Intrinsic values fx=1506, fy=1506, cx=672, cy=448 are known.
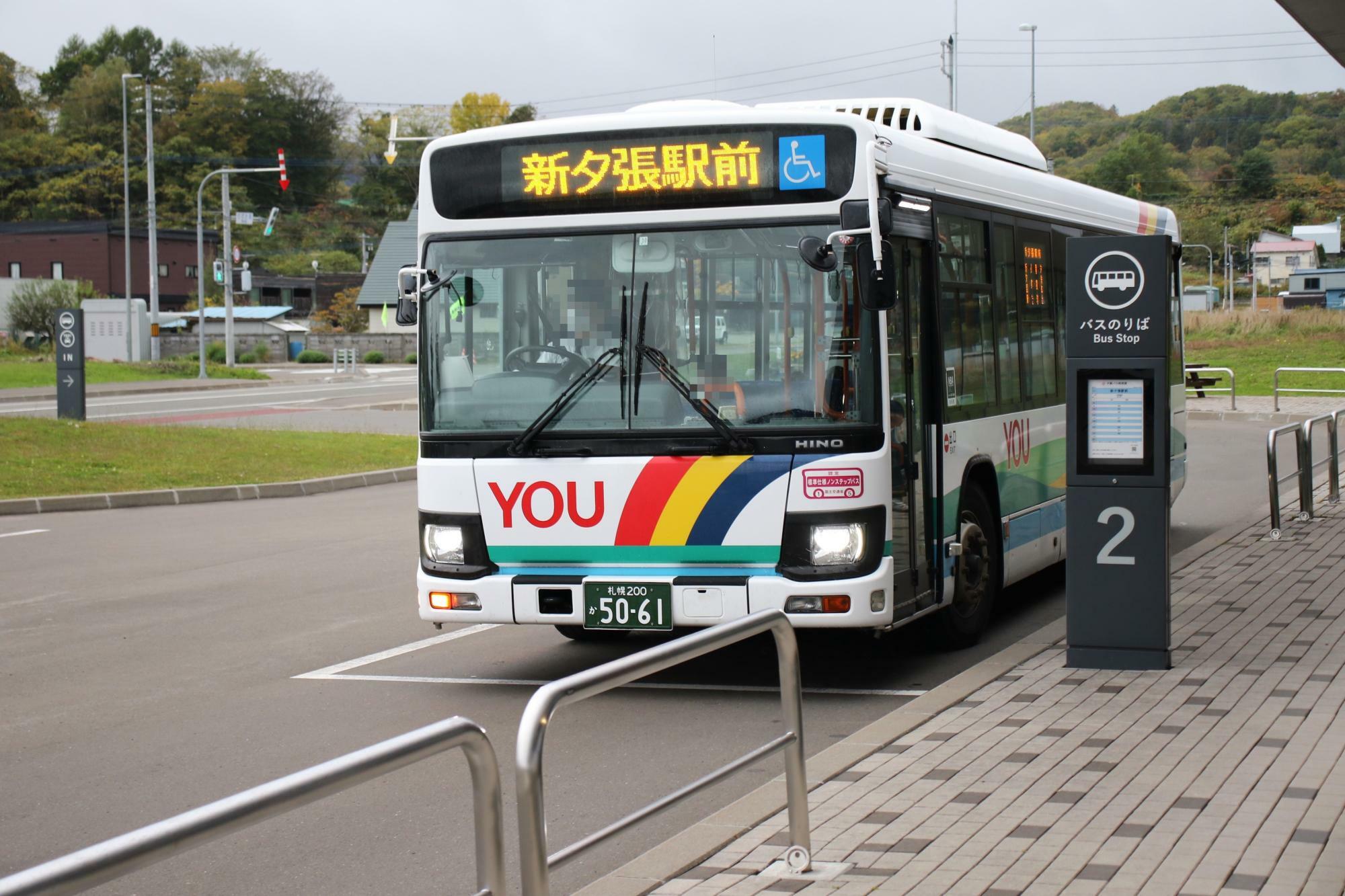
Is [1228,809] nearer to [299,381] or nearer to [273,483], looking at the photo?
[273,483]

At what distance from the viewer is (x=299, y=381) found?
5119cm

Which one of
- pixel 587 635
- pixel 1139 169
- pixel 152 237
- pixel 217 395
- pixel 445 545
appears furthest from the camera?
pixel 1139 169

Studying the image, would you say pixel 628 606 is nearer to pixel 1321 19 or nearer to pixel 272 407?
pixel 1321 19

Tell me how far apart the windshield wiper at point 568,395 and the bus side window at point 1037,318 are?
371 centimetres

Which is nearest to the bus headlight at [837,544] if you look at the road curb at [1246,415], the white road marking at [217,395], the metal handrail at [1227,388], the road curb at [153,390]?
the metal handrail at [1227,388]

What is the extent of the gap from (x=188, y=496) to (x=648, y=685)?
465 inches

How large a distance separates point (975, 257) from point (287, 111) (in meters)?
115

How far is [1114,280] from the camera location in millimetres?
7680

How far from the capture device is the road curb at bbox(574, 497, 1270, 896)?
191 inches

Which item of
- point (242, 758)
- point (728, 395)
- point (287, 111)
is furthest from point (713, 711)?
point (287, 111)

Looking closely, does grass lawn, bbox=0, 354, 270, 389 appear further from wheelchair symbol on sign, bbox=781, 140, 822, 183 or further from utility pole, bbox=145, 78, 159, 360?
wheelchair symbol on sign, bbox=781, 140, 822, 183

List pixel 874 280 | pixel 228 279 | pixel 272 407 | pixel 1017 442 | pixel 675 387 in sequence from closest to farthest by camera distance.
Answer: pixel 874 280
pixel 675 387
pixel 1017 442
pixel 272 407
pixel 228 279

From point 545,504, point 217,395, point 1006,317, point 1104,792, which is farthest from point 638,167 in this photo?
point 217,395

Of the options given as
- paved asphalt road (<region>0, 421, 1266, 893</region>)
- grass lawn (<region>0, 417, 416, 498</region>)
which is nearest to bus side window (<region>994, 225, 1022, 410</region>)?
paved asphalt road (<region>0, 421, 1266, 893</region>)
